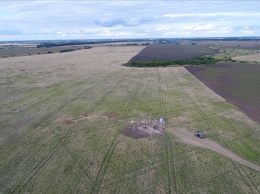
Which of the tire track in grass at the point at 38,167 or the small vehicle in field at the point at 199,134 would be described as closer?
the tire track in grass at the point at 38,167

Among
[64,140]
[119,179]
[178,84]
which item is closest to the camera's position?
[119,179]

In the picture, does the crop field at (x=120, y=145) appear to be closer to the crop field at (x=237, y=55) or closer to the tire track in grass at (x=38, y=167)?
the tire track in grass at (x=38, y=167)

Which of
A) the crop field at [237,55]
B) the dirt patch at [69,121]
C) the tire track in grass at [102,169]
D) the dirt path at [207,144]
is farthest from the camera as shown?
the crop field at [237,55]

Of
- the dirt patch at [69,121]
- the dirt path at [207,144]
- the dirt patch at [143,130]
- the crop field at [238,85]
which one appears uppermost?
the dirt patch at [143,130]

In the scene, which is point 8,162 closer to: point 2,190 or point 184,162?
point 2,190

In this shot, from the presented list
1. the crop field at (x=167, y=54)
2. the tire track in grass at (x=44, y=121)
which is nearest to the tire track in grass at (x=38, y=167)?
the tire track in grass at (x=44, y=121)

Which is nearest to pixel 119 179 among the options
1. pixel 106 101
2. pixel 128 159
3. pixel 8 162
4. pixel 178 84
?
pixel 128 159
